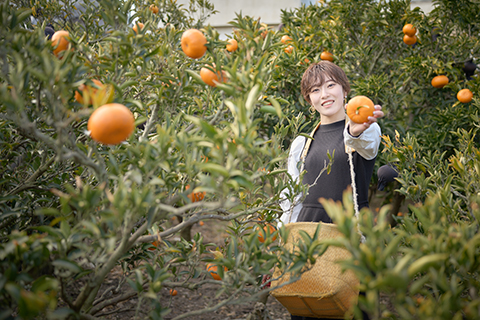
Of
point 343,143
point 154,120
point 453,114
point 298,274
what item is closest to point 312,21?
point 453,114

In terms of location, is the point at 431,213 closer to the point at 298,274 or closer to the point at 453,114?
the point at 298,274

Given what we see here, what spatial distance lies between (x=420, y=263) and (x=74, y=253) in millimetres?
1021

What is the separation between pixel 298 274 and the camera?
4.31ft

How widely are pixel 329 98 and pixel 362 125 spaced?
0.39 meters

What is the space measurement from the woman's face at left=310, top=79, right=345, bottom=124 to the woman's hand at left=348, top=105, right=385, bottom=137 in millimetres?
267

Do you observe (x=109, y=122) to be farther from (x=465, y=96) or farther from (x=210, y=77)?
(x=465, y=96)

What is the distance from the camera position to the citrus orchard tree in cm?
93

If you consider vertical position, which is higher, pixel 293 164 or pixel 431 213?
pixel 293 164

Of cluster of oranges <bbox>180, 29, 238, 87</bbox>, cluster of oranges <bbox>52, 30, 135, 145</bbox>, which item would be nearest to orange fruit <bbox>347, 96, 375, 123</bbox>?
cluster of oranges <bbox>180, 29, 238, 87</bbox>

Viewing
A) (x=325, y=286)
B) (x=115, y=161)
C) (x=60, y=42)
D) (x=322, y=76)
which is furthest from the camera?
(x=322, y=76)

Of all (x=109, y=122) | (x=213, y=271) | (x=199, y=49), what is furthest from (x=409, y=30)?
(x=109, y=122)

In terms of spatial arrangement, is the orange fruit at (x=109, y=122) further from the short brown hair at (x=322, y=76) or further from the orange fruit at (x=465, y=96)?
the orange fruit at (x=465, y=96)

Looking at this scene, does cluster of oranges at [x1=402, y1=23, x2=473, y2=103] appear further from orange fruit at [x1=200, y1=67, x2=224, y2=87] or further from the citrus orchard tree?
orange fruit at [x1=200, y1=67, x2=224, y2=87]

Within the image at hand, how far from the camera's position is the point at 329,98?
A: 2.04 meters
